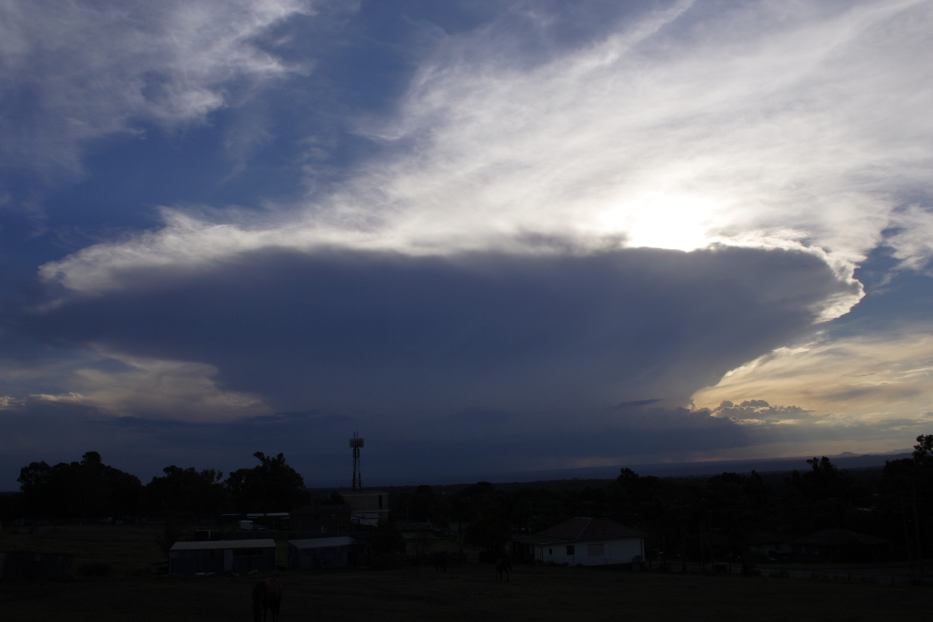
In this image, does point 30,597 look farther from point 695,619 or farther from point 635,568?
point 635,568

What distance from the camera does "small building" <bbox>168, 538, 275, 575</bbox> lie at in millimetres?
51906

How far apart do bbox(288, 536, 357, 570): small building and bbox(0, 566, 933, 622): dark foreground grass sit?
785 centimetres

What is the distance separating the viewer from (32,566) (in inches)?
1788

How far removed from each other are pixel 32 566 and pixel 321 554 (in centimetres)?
1915

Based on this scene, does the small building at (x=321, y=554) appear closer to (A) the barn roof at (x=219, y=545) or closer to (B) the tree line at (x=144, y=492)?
(A) the barn roof at (x=219, y=545)

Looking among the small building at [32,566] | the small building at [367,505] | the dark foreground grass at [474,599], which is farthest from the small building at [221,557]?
the small building at [367,505]

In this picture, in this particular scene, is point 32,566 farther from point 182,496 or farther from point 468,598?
point 182,496

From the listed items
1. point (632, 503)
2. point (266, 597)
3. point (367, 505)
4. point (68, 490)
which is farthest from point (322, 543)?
point (68, 490)

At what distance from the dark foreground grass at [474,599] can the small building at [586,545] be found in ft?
36.9

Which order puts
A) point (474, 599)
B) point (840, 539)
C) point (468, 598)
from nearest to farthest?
1. point (474, 599)
2. point (468, 598)
3. point (840, 539)

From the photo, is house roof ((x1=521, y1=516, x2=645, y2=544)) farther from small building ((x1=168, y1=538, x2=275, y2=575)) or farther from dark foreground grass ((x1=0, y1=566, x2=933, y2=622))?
small building ((x1=168, y1=538, x2=275, y2=575))

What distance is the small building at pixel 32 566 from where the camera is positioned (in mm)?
44844

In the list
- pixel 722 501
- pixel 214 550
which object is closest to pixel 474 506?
Answer: pixel 722 501

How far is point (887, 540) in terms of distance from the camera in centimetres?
6688
